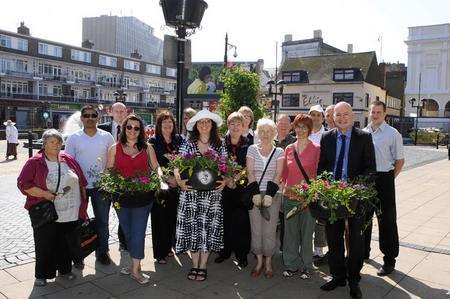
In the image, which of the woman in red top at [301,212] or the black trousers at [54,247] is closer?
the black trousers at [54,247]

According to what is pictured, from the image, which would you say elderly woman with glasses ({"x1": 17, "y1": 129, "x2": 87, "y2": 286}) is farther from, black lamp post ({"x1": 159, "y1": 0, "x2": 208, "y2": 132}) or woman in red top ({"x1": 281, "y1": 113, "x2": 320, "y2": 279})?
woman in red top ({"x1": 281, "y1": 113, "x2": 320, "y2": 279})

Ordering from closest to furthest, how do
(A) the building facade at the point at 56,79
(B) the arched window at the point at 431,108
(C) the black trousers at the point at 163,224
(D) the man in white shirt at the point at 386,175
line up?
1. (D) the man in white shirt at the point at 386,175
2. (C) the black trousers at the point at 163,224
3. (B) the arched window at the point at 431,108
4. (A) the building facade at the point at 56,79

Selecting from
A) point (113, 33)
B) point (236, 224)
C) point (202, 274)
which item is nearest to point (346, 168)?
point (236, 224)

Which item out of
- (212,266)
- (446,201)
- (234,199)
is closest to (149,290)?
(212,266)

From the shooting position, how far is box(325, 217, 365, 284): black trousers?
13.8ft

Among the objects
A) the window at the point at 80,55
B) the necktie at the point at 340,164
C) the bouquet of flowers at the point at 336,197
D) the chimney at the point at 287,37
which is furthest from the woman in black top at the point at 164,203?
the chimney at the point at 287,37

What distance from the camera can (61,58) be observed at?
6272cm

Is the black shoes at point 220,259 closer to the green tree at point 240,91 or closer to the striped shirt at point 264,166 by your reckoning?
the striped shirt at point 264,166

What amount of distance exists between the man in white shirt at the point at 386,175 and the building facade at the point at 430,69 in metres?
51.4

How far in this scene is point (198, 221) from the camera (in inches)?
183

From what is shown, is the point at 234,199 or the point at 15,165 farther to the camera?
the point at 15,165

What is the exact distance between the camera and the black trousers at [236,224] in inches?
201

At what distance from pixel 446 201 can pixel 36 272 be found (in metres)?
9.12

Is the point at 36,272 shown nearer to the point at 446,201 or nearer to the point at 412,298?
the point at 412,298
